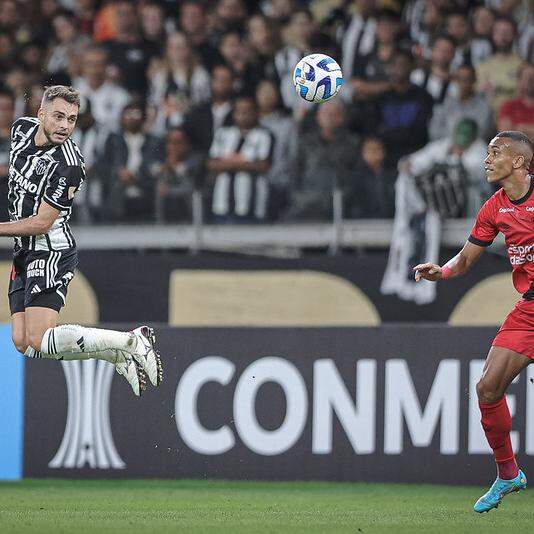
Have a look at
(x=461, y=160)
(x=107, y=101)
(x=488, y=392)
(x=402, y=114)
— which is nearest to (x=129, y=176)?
(x=107, y=101)

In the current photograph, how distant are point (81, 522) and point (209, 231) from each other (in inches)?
230

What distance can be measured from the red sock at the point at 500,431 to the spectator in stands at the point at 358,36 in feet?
20.8

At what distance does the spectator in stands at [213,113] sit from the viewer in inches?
513

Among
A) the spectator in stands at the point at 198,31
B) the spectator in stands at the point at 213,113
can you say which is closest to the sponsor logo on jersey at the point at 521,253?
the spectator in stands at the point at 213,113

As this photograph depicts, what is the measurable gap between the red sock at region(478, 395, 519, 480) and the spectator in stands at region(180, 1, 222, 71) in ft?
23.6

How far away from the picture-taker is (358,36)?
1341cm

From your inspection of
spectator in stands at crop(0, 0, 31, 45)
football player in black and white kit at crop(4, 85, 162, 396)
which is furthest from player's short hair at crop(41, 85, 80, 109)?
spectator in stands at crop(0, 0, 31, 45)

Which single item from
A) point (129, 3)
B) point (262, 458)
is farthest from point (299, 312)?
point (129, 3)

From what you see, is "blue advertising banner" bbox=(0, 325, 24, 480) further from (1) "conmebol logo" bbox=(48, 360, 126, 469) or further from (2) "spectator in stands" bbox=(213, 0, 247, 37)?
(2) "spectator in stands" bbox=(213, 0, 247, 37)

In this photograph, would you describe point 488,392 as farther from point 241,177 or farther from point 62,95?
point 241,177

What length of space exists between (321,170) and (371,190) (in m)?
0.56

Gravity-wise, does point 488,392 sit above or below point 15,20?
below

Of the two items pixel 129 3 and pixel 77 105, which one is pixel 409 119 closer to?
pixel 129 3

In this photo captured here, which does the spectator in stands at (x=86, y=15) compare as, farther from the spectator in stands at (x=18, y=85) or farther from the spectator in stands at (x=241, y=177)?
the spectator in stands at (x=241, y=177)
